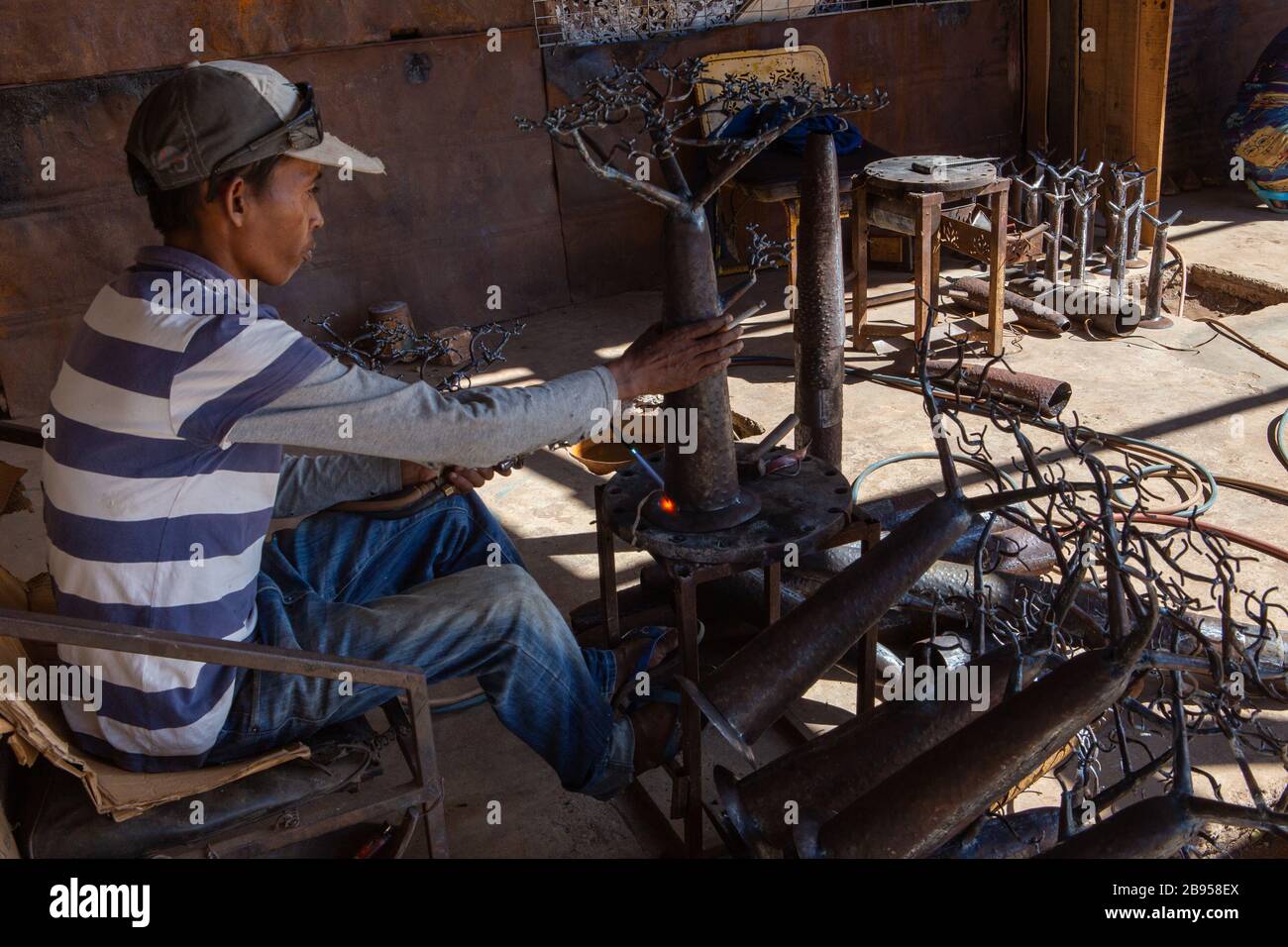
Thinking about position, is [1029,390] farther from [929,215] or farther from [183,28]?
[183,28]

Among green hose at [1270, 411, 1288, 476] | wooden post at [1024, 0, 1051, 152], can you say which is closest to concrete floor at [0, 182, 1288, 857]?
green hose at [1270, 411, 1288, 476]

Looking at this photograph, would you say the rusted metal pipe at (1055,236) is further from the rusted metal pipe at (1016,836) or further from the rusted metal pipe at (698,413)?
the rusted metal pipe at (1016,836)

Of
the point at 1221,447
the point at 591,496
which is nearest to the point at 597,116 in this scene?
the point at 591,496

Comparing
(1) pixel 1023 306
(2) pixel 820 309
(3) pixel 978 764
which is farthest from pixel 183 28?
(3) pixel 978 764

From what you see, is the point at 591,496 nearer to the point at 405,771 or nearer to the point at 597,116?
the point at 405,771

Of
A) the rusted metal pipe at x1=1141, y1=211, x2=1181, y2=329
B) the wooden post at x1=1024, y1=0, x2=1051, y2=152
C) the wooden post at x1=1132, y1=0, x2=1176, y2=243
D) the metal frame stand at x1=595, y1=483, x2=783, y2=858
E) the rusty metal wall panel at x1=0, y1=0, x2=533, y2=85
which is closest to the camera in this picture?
the metal frame stand at x1=595, y1=483, x2=783, y2=858

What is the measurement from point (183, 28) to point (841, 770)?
5.24m

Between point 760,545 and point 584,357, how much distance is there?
3.79 metres

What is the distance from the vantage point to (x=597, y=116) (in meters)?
2.34

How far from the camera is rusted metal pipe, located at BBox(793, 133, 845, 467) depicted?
10.8ft

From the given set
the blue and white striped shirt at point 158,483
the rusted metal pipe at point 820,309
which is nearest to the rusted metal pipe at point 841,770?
the blue and white striped shirt at point 158,483

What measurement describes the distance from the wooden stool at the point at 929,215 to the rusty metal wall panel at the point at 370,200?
1.98m

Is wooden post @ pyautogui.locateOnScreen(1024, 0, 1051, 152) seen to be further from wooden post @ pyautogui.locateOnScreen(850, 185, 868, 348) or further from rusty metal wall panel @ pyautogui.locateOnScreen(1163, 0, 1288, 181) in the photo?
wooden post @ pyautogui.locateOnScreen(850, 185, 868, 348)

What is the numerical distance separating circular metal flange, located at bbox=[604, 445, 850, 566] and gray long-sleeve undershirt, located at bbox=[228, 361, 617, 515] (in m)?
0.40
